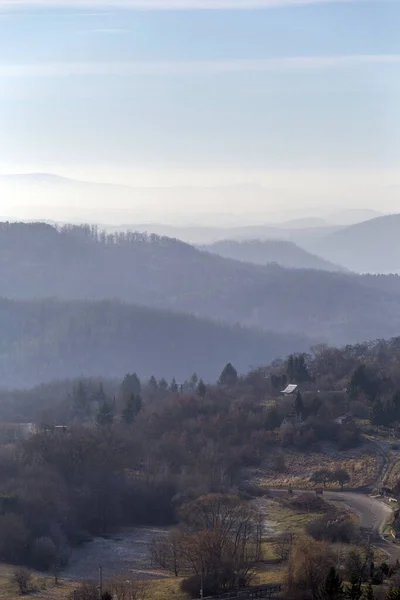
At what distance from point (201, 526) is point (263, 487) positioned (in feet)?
31.9

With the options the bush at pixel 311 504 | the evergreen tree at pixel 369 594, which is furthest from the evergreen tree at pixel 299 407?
the evergreen tree at pixel 369 594

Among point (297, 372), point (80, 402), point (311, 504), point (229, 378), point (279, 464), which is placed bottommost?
point (311, 504)

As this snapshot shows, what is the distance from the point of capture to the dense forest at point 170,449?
34906mm

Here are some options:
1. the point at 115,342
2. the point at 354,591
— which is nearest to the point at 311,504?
the point at 354,591

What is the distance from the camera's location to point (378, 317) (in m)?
157

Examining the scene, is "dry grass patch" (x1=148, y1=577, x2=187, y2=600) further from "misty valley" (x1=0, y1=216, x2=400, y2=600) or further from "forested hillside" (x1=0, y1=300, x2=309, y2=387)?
"forested hillside" (x1=0, y1=300, x2=309, y2=387)

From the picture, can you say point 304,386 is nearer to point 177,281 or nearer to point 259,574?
point 259,574

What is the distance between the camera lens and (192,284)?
547 feet

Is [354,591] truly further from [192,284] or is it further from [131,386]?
[192,284]

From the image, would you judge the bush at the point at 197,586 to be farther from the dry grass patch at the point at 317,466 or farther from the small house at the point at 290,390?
the small house at the point at 290,390

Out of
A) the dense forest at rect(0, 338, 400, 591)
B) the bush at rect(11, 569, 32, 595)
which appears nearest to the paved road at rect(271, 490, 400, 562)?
the dense forest at rect(0, 338, 400, 591)

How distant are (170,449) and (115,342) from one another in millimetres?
71921

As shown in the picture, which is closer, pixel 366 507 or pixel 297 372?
pixel 366 507

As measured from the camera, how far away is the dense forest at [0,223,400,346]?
152 meters
